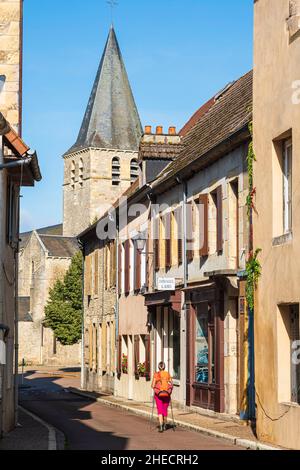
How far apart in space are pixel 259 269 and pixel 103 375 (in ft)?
78.0

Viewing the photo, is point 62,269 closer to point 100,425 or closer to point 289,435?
point 100,425

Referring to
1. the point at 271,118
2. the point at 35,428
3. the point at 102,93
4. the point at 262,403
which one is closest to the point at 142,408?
the point at 35,428

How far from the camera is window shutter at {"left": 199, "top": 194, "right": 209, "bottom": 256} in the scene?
24719mm

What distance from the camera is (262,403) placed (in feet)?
57.7

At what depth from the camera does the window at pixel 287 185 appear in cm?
1695

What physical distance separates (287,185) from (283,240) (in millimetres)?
1030

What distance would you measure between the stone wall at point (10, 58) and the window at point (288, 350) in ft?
23.1

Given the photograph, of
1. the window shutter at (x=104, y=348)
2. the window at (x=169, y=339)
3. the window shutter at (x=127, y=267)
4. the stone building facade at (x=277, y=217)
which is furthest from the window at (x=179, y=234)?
the window shutter at (x=104, y=348)

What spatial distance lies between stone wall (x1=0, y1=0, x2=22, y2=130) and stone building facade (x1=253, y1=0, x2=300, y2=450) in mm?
5209

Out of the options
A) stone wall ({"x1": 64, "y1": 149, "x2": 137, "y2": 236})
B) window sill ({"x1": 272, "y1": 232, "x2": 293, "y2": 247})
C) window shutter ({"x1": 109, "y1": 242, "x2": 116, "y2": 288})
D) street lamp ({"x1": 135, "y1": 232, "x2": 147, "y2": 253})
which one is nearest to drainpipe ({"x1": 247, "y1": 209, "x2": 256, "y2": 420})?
window sill ({"x1": 272, "y1": 232, "x2": 293, "y2": 247})

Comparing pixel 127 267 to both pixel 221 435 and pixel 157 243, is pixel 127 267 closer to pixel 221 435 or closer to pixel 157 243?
pixel 157 243

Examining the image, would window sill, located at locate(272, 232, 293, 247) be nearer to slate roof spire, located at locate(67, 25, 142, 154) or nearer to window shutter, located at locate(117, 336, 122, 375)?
window shutter, located at locate(117, 336, 122, 375)

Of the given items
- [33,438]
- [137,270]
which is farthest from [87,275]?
[33,438]

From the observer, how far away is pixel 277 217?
17.2 m
